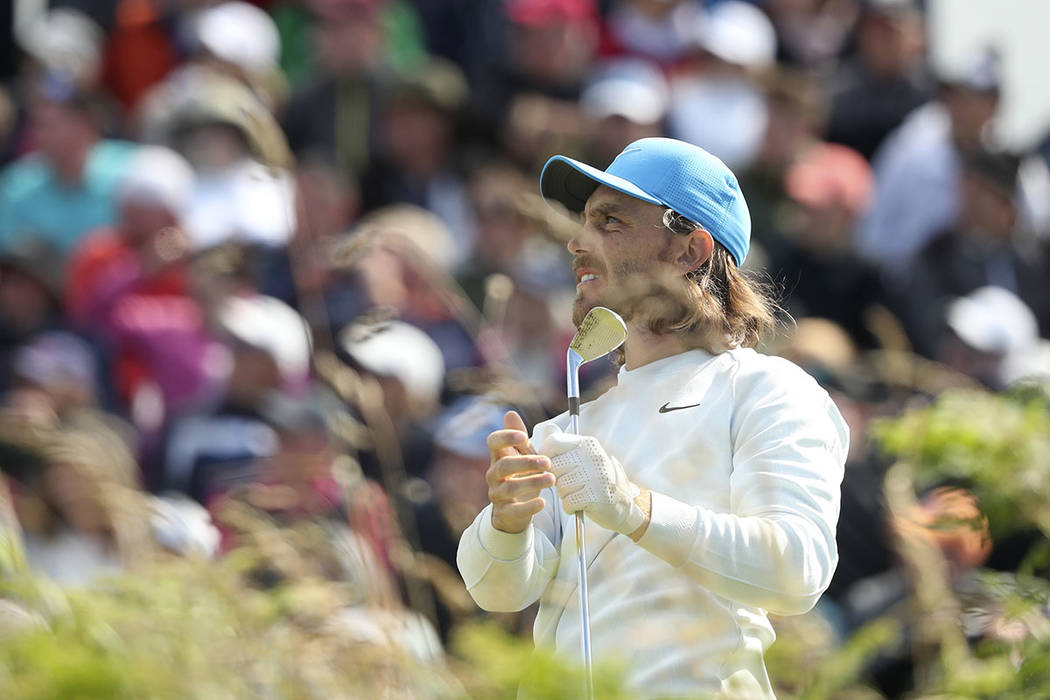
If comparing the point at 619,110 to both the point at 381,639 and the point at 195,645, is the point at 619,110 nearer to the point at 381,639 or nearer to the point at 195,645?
the point at 381,639

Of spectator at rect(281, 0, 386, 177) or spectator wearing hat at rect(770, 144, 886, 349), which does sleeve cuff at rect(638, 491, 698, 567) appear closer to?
spectator wearing hat at rect(770, 144, 886, 349)

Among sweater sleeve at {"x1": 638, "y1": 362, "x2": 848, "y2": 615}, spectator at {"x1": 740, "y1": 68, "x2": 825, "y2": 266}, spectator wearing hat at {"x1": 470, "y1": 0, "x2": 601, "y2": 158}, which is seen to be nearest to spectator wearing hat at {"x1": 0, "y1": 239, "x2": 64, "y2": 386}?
spectator wearing hat at {"x1": 470, "y1": 0, "x2": 601, "y2": 158}

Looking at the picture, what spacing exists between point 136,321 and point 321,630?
5533 millimetres

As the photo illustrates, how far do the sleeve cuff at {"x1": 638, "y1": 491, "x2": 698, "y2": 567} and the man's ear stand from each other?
586 millimetres

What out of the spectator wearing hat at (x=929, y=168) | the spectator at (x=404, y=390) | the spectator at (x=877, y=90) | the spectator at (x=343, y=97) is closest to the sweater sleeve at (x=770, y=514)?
the spectator at (x=404, y=390)

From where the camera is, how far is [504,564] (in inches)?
128

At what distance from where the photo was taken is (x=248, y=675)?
2996mm

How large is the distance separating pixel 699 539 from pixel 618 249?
66 centimetres

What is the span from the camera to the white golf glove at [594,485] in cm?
295

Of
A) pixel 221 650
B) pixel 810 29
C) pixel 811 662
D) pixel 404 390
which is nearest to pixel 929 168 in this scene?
pixel 810 29

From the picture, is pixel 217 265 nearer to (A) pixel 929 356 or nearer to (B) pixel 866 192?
(A) pixel 929 356

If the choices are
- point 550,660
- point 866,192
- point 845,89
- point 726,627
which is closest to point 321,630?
point 726,627

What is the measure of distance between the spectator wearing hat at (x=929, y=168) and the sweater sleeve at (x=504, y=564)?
6.50m

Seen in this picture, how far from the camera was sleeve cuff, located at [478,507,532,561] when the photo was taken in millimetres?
3225
